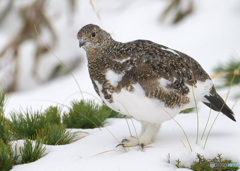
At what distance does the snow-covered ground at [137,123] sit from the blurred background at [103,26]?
0.02 m

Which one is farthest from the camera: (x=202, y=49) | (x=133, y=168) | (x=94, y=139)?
(x=202, y=49)

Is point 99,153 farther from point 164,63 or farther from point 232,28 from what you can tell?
point 232,28

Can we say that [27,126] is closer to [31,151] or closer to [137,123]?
[31,151]

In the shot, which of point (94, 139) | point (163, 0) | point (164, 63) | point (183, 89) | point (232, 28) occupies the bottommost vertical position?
point (94, 139)

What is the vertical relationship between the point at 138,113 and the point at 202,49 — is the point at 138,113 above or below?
below

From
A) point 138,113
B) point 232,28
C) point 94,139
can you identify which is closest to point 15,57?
point 232,28

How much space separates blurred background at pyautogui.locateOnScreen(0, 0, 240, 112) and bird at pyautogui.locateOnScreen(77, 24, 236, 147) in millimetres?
3155

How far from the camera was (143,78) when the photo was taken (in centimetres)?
201

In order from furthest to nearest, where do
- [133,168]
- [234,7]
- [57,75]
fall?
[57,75] < [234,7] < [133,168]

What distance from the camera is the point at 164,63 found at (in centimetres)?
209

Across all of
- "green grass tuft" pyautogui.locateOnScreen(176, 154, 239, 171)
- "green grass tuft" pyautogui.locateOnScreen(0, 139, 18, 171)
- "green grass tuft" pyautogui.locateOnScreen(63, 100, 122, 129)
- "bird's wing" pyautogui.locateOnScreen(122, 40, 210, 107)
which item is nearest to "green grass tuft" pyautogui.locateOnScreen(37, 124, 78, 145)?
"green grass tuft" pyautogui.locateOnScreen(0, 139, 18, 171)

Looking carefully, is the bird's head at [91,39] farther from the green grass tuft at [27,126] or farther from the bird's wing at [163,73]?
the green grass tuft at [27,126]

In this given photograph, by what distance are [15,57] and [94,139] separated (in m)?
4.37

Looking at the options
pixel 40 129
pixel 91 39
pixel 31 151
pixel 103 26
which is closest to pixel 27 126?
pixel 40 129
